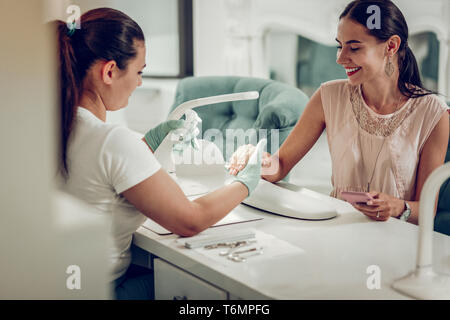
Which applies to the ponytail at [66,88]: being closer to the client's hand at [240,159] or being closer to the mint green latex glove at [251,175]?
the mint green latex glove at [251,175]

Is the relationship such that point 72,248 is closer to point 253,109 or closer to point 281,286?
point 281,286

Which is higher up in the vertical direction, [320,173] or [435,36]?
[435,36]

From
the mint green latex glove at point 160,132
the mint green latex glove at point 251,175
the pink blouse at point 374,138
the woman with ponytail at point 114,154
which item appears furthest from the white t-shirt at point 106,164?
the pink blouse at point 374,138

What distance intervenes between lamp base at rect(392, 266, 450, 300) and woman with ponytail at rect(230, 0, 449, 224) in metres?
0.49

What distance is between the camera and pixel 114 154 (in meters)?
0.95

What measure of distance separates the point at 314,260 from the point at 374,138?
634mm

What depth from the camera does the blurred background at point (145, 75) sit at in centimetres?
60

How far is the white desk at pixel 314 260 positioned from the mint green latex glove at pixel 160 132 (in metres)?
0.34

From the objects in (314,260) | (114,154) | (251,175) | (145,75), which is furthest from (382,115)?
(145,75)

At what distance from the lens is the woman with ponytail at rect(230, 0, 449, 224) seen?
138 cm

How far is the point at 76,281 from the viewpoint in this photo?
83cm

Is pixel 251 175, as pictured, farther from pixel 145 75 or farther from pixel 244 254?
pixel 145 75
